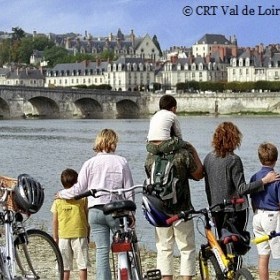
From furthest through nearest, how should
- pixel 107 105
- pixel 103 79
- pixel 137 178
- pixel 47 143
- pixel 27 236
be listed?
1. pixel 103 79
2. pixel 107 105
3. pixel 47 143
4. pixel 137 178
5. pixel 27 236

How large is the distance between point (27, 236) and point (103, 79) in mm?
89346

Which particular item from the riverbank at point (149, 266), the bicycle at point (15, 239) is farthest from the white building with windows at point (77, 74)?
the bicycle at point (15, 239)

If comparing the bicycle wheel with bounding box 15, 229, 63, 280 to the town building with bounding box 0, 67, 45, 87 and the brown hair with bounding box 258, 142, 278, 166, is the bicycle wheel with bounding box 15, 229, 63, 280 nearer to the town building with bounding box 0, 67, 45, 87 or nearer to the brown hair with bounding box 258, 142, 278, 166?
the brown hair with bounding box 258, 142, 278, 166

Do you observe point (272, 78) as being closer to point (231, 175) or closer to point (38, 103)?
point (38, 103)

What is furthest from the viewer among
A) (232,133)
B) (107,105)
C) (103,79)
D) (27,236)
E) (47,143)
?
(103,79)

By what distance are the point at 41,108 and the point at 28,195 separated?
72.1 meters

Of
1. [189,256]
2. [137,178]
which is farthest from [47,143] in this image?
[189,256]

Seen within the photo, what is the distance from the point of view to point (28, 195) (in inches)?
181

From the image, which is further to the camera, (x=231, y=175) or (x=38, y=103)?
(x=38, y=103)

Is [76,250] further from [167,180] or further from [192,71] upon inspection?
[192,71]

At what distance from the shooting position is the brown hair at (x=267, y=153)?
518cm

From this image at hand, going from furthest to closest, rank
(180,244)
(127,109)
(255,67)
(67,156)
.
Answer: (255,67)
(127,109)
(67,156)
(180,244)

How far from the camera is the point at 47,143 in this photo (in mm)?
35719

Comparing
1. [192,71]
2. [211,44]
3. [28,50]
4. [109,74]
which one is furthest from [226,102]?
[28,50]
